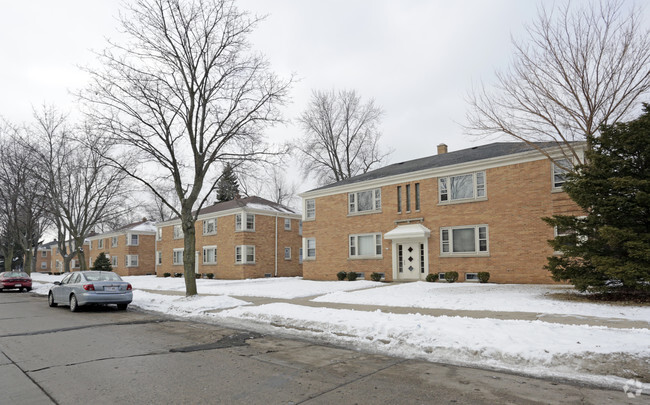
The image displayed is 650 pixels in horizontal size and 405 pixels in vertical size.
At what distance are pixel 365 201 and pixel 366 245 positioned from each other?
2.70 meters

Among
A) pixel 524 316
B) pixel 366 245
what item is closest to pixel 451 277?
pixel 366 245

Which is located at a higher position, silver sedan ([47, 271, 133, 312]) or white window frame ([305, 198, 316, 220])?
white window frame ([305, 198, 316, 220])

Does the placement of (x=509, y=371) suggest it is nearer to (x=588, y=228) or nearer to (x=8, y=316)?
(x=588, y=228)

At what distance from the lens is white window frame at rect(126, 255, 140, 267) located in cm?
4938

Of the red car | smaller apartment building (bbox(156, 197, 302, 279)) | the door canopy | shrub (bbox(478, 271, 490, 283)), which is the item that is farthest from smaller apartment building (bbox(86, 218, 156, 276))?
shrub (bbox(478, 271, 490, 283))

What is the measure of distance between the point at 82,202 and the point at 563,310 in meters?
34.4

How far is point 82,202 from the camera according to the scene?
33781 millimetres

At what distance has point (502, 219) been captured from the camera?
66.1ft

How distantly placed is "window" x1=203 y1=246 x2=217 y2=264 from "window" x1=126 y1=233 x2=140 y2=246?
17.7 metres

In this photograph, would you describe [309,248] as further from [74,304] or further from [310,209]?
[74,304]

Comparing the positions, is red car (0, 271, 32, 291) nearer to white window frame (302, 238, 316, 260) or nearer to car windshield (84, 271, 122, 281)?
car windshield (84, 271, 122, 281)

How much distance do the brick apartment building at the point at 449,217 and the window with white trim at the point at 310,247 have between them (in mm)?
97

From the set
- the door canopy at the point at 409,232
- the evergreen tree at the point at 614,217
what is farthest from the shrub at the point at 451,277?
the evergreen tree at the point at 614,217

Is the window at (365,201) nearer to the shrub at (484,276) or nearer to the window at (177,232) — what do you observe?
the shrub at (484,276)
